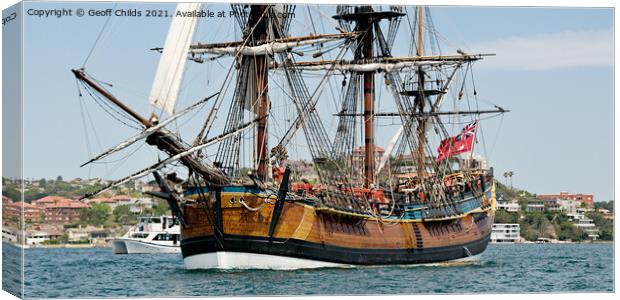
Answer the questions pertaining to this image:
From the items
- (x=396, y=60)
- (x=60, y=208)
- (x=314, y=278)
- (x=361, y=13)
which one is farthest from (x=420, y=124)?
(x=60, y=208)

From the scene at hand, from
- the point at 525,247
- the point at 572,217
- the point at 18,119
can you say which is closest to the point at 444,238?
the point at 525,247

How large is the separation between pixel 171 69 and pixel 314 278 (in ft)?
26.1

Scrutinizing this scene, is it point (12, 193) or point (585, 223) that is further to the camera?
point (585, 223)

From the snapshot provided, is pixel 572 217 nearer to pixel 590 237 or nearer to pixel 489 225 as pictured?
pixel 590 237

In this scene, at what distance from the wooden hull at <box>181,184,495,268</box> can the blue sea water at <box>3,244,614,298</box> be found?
846 millimetres

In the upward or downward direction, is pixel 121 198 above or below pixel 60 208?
above

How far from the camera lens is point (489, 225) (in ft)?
233

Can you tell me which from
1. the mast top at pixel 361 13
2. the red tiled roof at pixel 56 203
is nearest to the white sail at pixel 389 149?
the mast top at pixel 361 13

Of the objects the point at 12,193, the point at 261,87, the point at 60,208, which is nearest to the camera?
the point at 12,193

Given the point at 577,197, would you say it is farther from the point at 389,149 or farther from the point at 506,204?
the point at 389,149

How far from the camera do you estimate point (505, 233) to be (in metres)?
71.8

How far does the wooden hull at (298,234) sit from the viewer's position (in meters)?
53.6

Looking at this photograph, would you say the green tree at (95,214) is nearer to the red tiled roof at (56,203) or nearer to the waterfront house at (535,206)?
the red tiled roof at (56,203)

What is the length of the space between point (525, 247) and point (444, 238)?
10.8 feet
